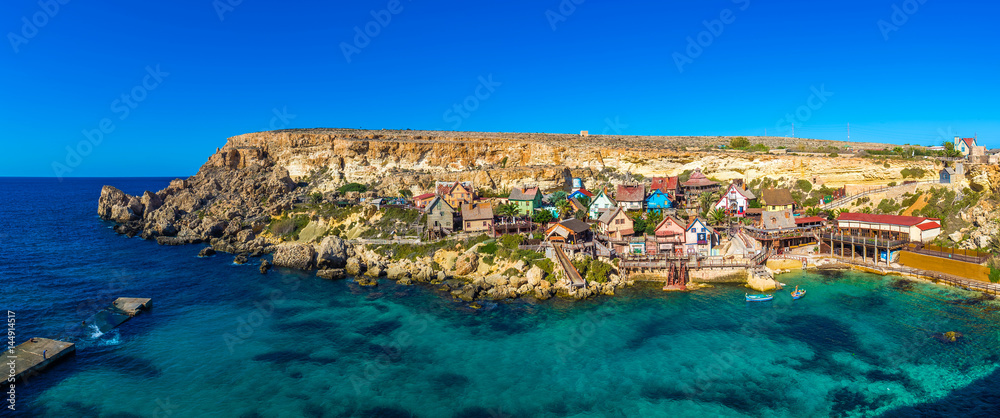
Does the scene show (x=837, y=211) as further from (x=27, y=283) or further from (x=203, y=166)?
(x=203, y=166)

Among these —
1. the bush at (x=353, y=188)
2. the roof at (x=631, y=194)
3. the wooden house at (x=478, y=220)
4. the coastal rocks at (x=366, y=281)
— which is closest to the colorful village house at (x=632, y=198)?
the roof at (x=631, y=194)

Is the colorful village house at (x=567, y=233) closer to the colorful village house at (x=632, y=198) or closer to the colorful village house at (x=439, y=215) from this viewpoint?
the colorful village house at (x=439, y=215)

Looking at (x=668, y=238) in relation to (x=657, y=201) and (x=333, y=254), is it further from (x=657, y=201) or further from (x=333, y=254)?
(x=333, y=254)

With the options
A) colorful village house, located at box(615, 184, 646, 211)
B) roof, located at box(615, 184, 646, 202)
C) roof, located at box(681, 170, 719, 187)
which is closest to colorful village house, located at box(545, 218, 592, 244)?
colorful village house, located at box(615, 184, 646, 211)

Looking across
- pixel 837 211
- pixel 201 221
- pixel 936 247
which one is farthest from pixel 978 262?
pixel 201 221

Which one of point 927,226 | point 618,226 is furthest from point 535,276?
point 927,226

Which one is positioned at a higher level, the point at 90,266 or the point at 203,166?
the point at 203,166
